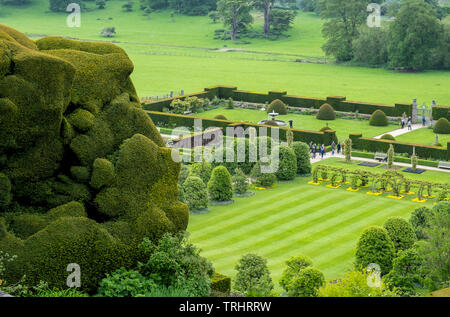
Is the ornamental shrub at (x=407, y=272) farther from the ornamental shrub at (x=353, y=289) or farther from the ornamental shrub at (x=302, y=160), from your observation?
the ornamental shrub at (x=302, y=160)

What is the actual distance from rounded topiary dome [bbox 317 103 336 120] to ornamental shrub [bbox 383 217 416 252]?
4464cm

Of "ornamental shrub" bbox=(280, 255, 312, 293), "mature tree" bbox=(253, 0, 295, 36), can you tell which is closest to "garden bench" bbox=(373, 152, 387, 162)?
"ornamental shrub" bbox=(280, 255, 312, 293)

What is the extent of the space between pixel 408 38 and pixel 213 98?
1667 inches

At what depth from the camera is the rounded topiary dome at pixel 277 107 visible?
78.1 m

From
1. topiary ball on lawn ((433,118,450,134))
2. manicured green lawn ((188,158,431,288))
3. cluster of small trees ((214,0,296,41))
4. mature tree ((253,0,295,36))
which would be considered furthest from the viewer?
mature tree ((253,0,295,36))

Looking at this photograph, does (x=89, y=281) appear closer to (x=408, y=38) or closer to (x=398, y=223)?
(x=398, y=223)

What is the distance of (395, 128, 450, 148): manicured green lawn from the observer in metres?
64.3

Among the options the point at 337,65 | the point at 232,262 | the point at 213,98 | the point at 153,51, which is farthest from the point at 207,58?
the point at 232,262

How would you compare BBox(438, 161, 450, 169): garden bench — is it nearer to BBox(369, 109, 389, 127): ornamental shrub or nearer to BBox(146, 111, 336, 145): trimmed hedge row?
BBox(146, 111, 336, 145): trimmed hedge row

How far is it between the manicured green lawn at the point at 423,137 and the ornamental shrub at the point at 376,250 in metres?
34.7

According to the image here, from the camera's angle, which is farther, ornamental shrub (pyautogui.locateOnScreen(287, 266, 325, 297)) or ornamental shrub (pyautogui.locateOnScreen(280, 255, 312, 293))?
ornamental shrub (pyautogui.locateOnScreen(280, 255, 312, 293))

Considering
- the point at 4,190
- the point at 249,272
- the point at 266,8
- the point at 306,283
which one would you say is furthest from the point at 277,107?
the point at 266,8

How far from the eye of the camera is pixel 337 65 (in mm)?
127000

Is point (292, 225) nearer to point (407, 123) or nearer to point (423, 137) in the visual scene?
point (423, 137)
